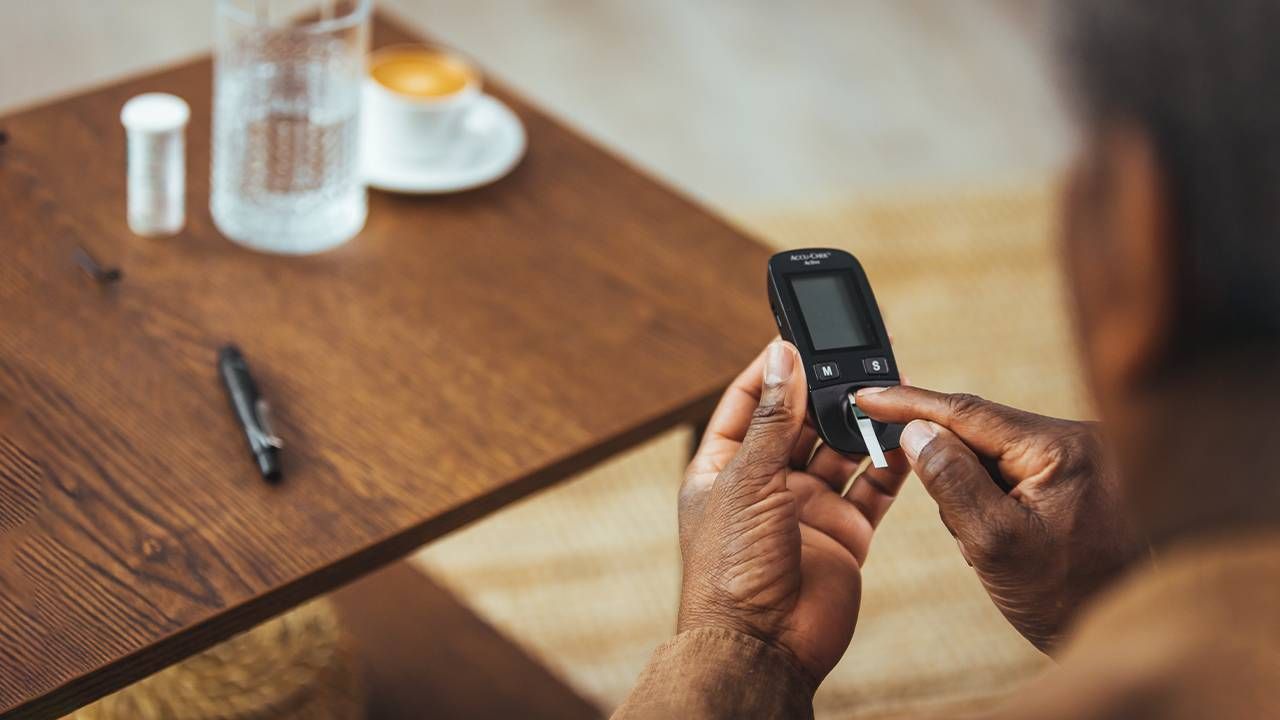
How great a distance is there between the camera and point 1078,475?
2.60 ft

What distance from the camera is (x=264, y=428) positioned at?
40.8 inches

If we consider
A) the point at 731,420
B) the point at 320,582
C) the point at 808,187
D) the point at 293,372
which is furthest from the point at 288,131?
the point at 808,187

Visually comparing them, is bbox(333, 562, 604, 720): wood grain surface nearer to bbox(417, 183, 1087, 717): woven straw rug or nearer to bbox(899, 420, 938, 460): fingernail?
bbox(417, 183, 1087, 717): woven straw rug

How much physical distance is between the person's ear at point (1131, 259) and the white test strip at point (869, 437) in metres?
0.30

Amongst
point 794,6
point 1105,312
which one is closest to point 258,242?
point 1105,312

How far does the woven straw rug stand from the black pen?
0.70 meters

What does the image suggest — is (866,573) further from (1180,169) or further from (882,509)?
(1180,169)

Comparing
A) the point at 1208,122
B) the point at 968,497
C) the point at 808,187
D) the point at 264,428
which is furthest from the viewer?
the point at 808,187

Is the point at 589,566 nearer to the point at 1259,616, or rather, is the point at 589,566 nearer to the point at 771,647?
the point at 771,647

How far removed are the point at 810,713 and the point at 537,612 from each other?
97 centimetres

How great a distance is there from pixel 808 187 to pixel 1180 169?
2.01m

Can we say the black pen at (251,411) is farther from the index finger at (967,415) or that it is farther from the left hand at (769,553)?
the index finger at (967,415)

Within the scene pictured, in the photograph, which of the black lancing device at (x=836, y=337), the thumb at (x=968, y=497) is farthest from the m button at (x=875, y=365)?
the thumb at (x=968, y=497)

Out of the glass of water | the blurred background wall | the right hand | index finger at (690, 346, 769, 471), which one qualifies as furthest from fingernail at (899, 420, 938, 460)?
the blurred background wall
